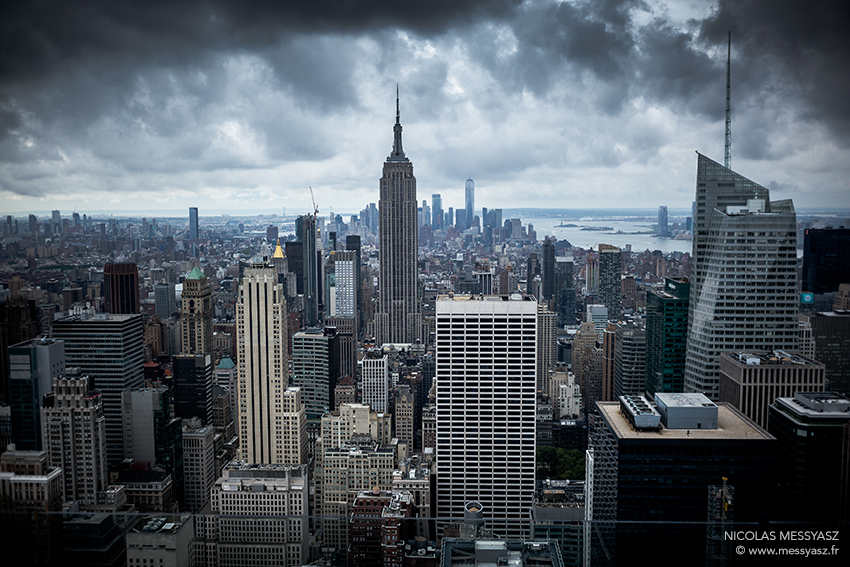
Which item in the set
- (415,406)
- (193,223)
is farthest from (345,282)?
(193,223)

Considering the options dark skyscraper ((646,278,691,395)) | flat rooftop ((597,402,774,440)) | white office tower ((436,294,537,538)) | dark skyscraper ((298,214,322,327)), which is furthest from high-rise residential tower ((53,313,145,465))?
dark skyscraper ((646,278,691,395))

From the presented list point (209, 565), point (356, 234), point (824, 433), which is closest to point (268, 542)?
point (209, 565)

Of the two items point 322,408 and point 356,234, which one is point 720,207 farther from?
point 356,234

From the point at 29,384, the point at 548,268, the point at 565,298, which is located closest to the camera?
the point at 29,384

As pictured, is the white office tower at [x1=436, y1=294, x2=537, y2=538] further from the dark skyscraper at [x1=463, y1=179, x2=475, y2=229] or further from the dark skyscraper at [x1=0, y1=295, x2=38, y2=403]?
the dark skyscraper at [x1=0, y1=295, x2=38, y2=403]

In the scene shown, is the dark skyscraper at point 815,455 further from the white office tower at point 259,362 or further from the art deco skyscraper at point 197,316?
the art deco skyscraper at point 197,316

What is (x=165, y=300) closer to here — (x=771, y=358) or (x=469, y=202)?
(x=469, y=202)
